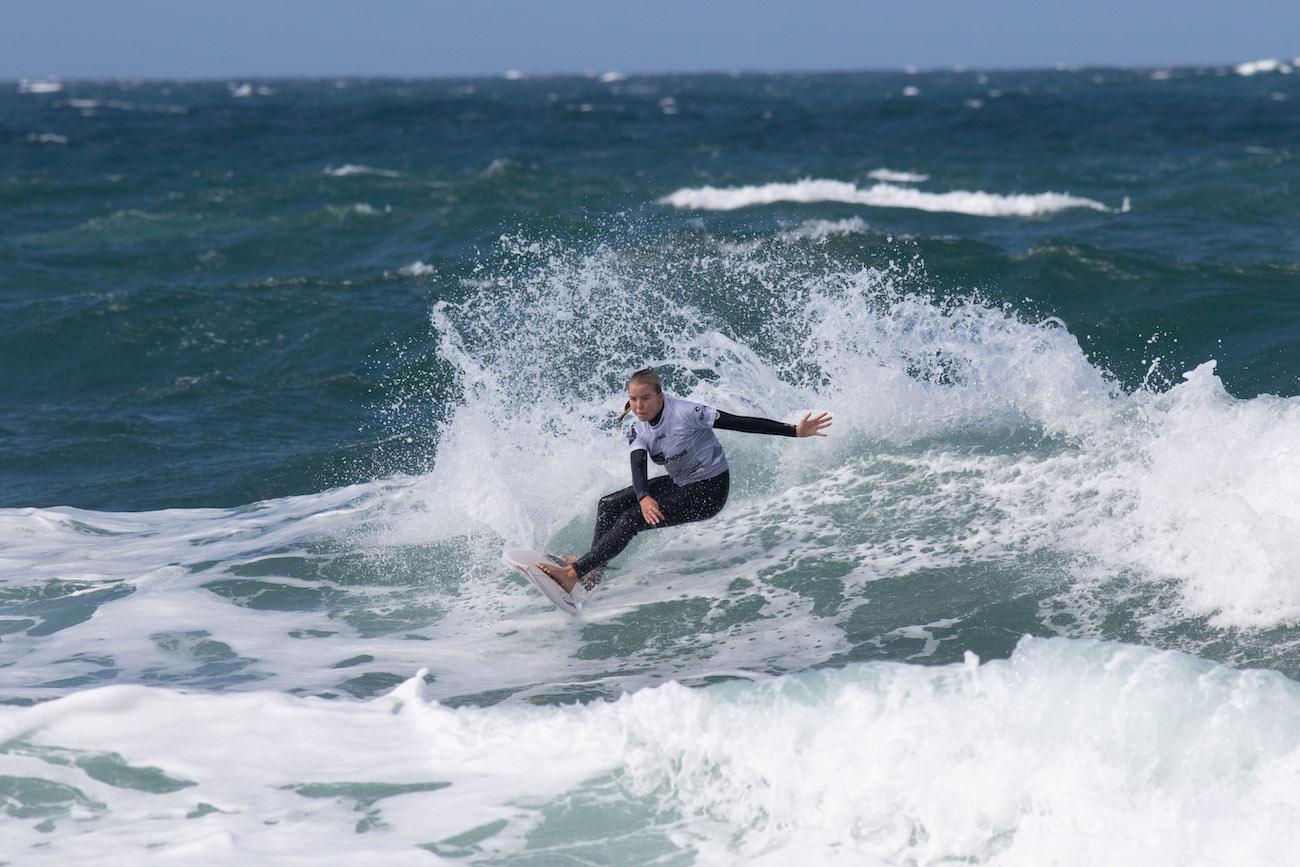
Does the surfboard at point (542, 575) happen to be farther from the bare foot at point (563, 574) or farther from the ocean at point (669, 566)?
the ocean at point (669, 566)

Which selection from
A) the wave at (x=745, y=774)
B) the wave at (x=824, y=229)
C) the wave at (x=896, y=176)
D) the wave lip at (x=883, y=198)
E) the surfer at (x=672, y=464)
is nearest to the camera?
the wave at (x=745, y=774)

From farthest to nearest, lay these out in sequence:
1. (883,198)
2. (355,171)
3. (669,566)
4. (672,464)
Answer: (355,171), (883,198), (669,566), (672,464)

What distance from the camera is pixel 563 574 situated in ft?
26.6

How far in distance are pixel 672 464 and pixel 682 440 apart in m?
0.18

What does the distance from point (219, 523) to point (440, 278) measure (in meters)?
9.80

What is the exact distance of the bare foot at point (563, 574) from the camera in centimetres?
808

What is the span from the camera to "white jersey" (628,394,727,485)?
8102mm

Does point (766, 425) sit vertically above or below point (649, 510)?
above

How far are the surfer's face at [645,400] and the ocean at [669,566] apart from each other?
4.03ft

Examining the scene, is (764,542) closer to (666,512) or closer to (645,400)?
(666,512)

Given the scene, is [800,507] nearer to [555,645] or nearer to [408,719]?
[555,645]

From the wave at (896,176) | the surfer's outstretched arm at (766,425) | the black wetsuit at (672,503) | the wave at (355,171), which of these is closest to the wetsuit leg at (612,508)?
the black wetsuit at (672,503)

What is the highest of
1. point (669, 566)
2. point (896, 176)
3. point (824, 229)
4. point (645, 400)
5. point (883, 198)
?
Answer: point (896, 176)

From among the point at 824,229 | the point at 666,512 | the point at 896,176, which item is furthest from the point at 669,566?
the point at 896,176
